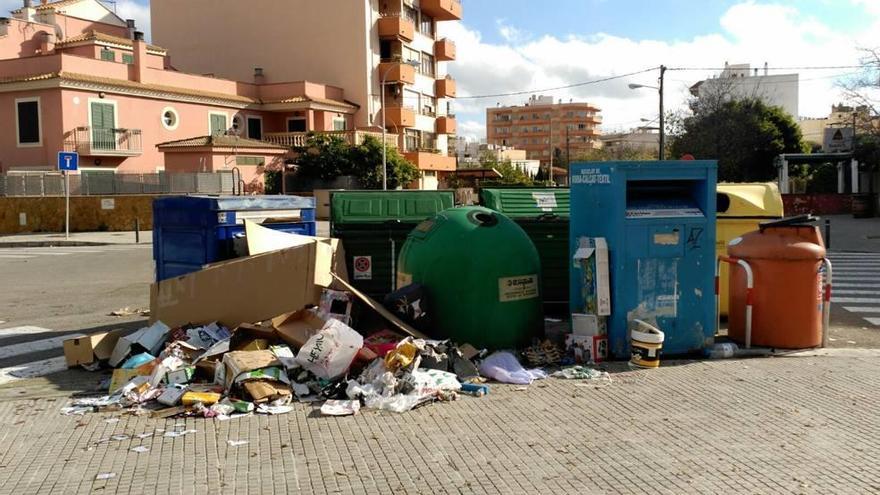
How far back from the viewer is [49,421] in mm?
5410

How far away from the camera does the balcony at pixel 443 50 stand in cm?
6019

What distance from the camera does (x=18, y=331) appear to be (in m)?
9.10

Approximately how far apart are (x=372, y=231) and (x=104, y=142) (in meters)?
32.1

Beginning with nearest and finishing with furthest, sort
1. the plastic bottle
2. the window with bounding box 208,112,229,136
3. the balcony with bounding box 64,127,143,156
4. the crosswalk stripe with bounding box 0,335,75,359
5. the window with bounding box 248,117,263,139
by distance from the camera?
the plastic bottle, the crosswalk stripe with bounding box 0,335,75,359, the balcony with bounding box 64,127,143,156, the window with bounding box 208,112,229,136, the window with bounding box 248,117,263,139

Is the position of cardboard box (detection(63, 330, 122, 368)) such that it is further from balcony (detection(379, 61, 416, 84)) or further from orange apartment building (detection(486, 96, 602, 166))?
orange apartment building (detection(486, 96, 602, 166))

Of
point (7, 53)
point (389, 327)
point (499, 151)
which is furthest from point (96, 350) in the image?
point (499, 151)

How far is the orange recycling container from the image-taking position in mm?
6973

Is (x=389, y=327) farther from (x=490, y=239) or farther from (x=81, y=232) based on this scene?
(x=81, y=232)

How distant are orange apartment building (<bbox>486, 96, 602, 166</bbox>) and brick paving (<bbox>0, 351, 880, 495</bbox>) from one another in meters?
138

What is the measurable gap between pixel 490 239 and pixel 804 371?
285 centimetres

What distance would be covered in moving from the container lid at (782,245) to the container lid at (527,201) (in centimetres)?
224

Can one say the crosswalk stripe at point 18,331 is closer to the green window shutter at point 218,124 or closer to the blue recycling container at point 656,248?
the blue recycling container at point 656,248

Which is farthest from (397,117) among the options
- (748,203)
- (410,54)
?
(748,203)

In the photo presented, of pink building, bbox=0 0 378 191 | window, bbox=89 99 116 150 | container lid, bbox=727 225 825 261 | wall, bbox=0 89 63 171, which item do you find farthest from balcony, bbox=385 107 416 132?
container lid, bbox=727 225 825 261
